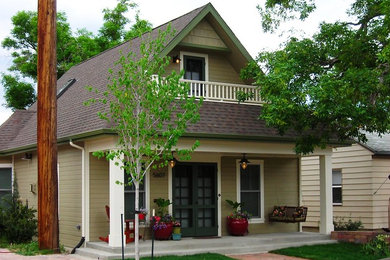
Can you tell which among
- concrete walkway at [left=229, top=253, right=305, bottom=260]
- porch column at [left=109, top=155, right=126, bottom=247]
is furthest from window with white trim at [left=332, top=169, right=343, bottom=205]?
porch column at [left=109, top=155, right=126, bottom=247]

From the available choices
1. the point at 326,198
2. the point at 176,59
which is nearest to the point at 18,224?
the point at 176,59

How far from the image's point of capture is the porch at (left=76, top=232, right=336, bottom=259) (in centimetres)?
1453

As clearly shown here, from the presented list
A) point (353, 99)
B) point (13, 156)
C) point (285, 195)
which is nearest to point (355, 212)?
point (285, 195)

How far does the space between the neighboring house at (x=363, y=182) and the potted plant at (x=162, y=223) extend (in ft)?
23.8

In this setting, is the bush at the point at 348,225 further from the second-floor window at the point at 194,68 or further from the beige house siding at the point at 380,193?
the second-floor window at the point at 194,68

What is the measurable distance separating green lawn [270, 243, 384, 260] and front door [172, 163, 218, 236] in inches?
101

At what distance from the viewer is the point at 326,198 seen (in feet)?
60.1

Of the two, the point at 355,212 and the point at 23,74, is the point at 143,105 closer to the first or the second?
the point at 355,212

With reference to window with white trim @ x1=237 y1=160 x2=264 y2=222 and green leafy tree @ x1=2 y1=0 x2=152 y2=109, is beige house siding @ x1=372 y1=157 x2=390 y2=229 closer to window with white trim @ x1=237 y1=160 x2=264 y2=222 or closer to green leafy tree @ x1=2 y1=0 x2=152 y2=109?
window with white trim @ x1=237 y1=160 x2=264 y2=222

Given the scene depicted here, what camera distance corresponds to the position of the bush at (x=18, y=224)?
17.3 meters

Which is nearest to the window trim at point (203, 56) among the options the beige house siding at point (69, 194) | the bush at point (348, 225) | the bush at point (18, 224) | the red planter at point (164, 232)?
the beige house siding at point (69, 194)

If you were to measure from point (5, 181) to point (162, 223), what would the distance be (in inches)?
290

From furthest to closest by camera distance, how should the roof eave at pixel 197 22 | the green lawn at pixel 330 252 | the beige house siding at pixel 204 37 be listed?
the beige house siding at pixel 204 37
the roof eave at pixel 197 22
the green lawn at pixel 330 252

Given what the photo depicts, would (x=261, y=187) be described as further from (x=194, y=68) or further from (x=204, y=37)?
(x=204, y=37)
